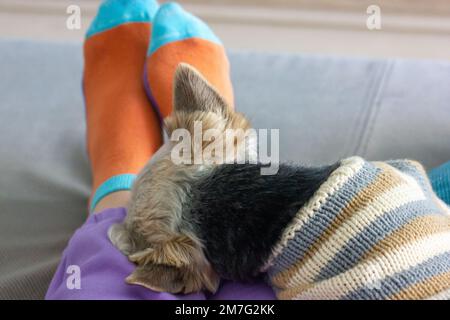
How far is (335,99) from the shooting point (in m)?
1.05

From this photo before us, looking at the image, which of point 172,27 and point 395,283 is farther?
point 172,27

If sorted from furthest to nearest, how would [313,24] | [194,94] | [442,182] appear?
[313,24] → [442,182] → [194,94]

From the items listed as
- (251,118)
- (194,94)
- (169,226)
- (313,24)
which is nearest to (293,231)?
(169,226)

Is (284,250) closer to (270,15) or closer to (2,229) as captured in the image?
(2,229)

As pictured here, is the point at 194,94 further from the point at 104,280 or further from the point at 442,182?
the point at 442,182

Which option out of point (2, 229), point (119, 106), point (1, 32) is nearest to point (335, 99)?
point (119, 106)

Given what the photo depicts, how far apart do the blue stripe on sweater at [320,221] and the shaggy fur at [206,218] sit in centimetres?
2

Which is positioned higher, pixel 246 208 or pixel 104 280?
pixel 246 208

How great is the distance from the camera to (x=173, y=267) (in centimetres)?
57

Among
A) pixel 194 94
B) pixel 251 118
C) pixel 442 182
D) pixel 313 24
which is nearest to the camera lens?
pixel 194 94

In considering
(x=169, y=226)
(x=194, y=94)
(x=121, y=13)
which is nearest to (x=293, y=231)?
(x=169, y=226)

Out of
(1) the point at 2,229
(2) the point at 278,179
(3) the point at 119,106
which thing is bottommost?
(1) the point at 2,229

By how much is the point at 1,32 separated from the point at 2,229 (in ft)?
3.14

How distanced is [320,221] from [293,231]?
0.03 m
